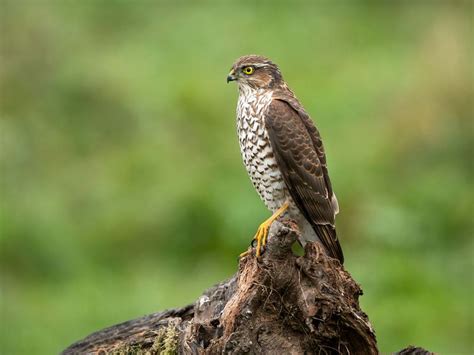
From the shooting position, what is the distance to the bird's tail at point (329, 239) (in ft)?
24.4

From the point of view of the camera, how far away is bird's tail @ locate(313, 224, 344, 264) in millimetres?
7449

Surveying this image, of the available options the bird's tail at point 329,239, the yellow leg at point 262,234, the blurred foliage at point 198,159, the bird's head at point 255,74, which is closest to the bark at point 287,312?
the yellow leg at point 262,234

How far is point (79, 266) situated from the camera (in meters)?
11.5

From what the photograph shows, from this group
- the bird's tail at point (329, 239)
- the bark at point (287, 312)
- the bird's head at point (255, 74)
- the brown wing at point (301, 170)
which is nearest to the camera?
the bark at point (287, 312)

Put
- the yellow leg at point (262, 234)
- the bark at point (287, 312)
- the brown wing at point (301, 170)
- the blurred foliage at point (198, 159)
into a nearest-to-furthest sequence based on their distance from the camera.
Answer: the bark at point (287, 312), the yellow leg at point (262, 234), the brown wing at point (301, 170), the blurred foliage at point (198, 159)

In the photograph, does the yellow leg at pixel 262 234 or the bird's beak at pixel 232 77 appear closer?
the yellow leg at pixel 262 234

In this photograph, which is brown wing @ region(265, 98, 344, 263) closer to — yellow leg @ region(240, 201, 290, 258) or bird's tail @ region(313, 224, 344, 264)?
bird's tail @ region(313, 224, 344, 264)

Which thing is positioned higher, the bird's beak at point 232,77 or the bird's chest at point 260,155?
the bird's beak at point 232,77

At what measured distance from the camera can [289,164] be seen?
7602 mm

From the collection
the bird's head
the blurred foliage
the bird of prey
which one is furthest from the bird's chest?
the blurred foliage

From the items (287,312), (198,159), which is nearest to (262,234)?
(287,312)

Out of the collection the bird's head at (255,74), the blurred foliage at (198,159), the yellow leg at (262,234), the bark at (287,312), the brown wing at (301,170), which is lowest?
the bark at (287,312)

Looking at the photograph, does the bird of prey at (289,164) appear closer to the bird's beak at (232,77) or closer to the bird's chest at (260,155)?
the bird's chest at (260,155)

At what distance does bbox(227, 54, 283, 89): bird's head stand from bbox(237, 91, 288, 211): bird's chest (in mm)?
224
